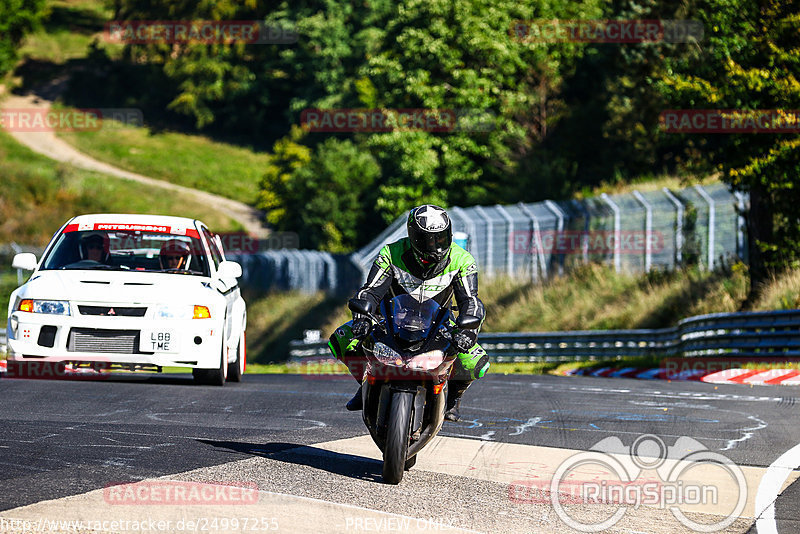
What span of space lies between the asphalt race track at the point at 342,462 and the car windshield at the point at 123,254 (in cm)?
134

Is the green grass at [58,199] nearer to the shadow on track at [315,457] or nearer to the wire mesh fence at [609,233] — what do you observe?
the wire mesh fence at [609,233]

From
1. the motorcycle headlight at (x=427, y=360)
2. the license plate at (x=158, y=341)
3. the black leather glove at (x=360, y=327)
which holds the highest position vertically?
the black leather glove at (x=360, y=327)

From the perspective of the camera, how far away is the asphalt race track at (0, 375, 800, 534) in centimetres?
602

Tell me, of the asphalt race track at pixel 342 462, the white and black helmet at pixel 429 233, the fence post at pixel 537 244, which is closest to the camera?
the asphalt race track at pixel 342 462

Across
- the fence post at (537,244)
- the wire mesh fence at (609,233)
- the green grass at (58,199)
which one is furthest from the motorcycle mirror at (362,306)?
the green grass at (58,199)

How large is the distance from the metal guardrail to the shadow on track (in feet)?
38.3

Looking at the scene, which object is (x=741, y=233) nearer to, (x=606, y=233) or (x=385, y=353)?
(x=606, y=233)

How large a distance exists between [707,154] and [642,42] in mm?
18600

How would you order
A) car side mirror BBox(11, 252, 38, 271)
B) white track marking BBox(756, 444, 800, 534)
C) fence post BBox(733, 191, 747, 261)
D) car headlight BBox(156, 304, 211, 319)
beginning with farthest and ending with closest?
1. fence post BBox(733, 191, 747, 261)
2. car side mirror BBox(11, 252, 38, 271)
3. car headlight BBox(156, 304, 211, 319)
4. white track marking BBox(756, 444, 800, 534)

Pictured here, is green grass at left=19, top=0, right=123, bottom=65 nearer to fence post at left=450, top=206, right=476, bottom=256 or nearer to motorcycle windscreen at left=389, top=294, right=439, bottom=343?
fence post at left=450, top=206, right=476, bottom=256

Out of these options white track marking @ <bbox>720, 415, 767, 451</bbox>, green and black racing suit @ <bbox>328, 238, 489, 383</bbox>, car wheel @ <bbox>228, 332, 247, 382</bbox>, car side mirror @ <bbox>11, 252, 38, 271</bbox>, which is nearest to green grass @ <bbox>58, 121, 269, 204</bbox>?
car wheel @ <bbox>228, 332, 247, 382</bbox>

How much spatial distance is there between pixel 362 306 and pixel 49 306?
6.09 m

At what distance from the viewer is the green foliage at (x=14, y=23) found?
93.9 metres

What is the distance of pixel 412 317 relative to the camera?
7.04 m
